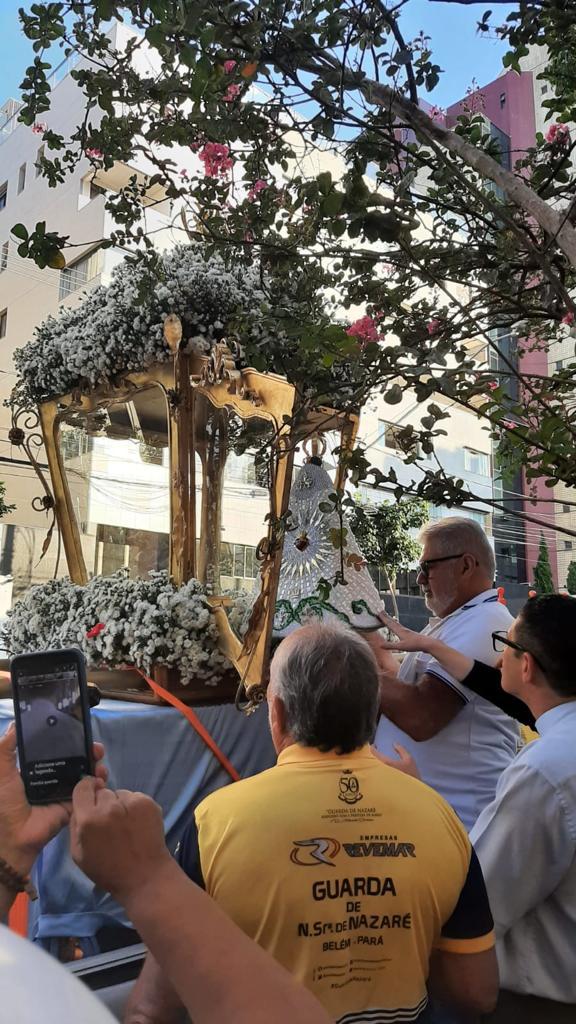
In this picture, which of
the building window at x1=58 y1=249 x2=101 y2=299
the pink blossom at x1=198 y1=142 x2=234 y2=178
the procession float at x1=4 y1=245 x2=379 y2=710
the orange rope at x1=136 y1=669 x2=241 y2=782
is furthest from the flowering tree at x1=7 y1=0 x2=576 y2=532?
the building window at x1=58 y1=249 x2=101 y2=299

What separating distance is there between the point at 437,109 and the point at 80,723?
2.12m

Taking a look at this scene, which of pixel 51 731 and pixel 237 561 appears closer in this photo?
pixel 51 731

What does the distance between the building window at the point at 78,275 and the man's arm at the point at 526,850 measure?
55.9 feet

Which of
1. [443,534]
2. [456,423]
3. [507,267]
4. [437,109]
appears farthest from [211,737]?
[456,423]

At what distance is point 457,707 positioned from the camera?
2.17 m

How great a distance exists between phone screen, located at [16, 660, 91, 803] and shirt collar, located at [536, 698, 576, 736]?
42.0 inches

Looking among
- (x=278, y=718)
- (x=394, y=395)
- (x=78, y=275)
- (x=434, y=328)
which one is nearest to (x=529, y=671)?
(x=278, y=718)

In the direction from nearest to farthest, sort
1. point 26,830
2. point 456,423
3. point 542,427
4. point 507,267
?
1. point 26,830
2. point 542,427
3. point 507,267
4. point 456,423

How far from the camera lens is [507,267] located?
1865 mm

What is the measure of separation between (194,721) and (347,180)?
6.44 feet

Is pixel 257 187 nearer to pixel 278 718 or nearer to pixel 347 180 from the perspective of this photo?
pixel 347 180

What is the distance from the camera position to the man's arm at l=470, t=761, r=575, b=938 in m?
1.46

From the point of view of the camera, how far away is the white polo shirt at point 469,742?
83.8 inches

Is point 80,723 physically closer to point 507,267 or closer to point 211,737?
point 507,267
